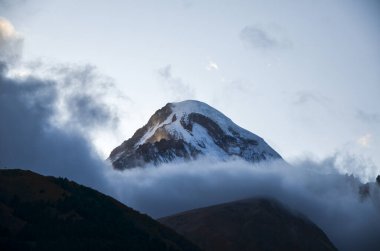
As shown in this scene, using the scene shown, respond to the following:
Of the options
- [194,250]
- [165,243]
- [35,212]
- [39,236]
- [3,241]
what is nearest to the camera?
[3,241]

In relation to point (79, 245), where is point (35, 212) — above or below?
above

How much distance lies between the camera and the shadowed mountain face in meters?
151

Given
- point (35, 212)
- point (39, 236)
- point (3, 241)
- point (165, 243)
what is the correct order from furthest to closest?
1. point (165, 243)
2. point (35, 212)
3. point (39, 236)
4. point (3, 241)

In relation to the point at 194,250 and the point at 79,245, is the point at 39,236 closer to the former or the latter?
the point at 79,245

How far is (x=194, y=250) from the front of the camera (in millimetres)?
195250

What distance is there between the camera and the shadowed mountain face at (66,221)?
151 metres

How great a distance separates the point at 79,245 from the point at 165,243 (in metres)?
32.6

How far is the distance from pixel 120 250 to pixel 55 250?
18591 mm

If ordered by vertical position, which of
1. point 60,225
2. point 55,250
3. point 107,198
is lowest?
point 55,250

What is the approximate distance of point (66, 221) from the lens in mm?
164500

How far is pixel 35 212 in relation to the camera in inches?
6422

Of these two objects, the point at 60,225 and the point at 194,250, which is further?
the point at 194,250

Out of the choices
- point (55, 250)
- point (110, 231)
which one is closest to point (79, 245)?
point (55, 250)

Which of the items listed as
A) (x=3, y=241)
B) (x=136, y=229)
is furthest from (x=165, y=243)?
(x=3, y=241)
